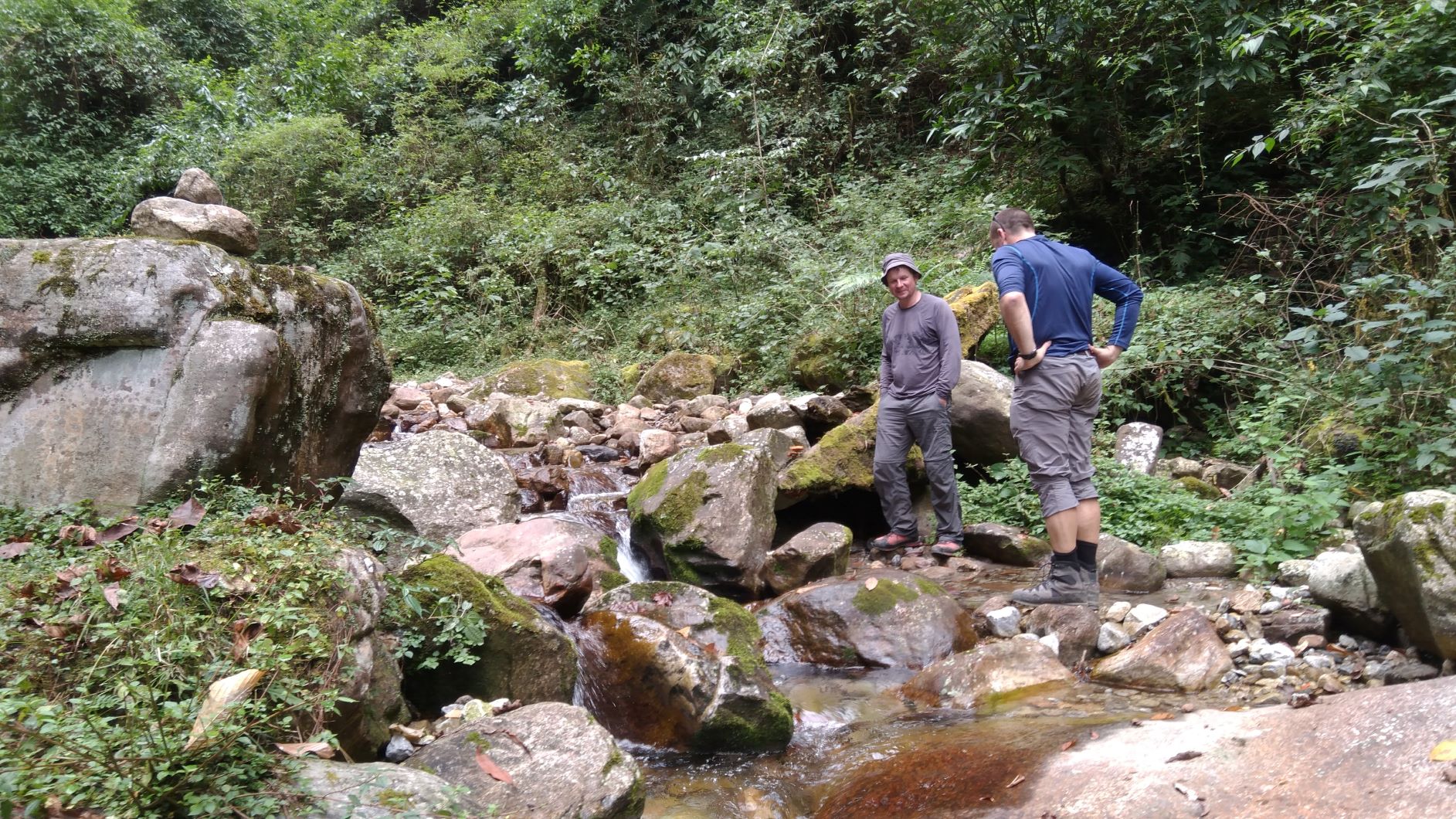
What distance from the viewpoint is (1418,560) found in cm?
342

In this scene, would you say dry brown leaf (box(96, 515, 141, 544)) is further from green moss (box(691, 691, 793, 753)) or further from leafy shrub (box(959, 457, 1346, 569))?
leafy shrub (box(959, 457, 1346, 569))

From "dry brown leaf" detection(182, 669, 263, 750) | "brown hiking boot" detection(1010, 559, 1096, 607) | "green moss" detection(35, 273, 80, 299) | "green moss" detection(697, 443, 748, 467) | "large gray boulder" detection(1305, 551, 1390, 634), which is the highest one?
"green moss" detection(35, 273, 80, 299)

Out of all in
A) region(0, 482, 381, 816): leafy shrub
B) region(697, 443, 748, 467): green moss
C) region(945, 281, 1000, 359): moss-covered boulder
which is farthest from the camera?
region(945, 281, 1000, 359): moss-covered boulder

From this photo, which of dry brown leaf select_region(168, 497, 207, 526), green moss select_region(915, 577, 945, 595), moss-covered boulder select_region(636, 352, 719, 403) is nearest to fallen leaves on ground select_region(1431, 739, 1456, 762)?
green moss select_region(915, 577, 945, 595)

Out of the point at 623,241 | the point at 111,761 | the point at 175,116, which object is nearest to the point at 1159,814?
the point at 111,761

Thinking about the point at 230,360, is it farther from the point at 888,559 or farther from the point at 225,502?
the point at 888,559

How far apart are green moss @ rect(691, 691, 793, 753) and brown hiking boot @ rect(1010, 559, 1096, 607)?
1717 millimetres

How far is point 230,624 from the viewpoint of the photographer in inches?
106

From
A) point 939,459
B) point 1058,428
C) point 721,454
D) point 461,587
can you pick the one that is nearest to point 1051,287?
point 1058,428

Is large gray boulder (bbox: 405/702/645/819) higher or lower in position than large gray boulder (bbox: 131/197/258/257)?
lower

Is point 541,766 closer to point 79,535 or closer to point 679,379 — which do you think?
point 79,535

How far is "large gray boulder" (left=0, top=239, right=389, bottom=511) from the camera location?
11.9ft

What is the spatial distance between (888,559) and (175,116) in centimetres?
1904

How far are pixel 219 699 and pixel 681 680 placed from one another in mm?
1894
